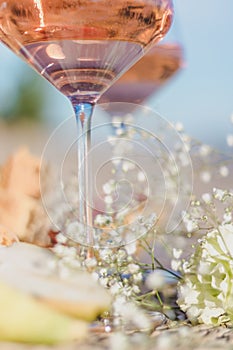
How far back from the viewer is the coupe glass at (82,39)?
85 centimetres

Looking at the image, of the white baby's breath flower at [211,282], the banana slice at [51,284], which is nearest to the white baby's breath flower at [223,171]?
the white baby's breath flower at [211,282]

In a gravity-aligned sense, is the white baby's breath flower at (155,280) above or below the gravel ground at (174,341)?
above

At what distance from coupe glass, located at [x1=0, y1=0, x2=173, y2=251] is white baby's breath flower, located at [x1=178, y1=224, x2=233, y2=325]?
140mm

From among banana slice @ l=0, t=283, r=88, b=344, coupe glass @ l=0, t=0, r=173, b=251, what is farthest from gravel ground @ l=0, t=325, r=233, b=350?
coupe glass @ l=0, t=0, r=173, b=251

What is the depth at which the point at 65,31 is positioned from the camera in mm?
848

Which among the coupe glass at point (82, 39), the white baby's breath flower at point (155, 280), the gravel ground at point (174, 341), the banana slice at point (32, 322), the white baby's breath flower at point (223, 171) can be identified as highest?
the coupe glass at point (82, 39)

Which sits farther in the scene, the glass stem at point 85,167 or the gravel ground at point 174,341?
the glass stem at point 85,167

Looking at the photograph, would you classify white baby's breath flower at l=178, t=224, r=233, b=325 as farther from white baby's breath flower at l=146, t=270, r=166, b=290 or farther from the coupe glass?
the coupe glass

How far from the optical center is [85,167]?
88 centimetres

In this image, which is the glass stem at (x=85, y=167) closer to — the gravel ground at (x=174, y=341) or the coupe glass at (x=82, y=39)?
the coupe glass at (x=82, y=39)

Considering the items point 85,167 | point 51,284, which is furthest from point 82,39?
point 51,284

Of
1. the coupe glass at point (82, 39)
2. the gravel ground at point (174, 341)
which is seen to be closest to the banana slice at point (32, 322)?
the gravel ground at point (174, 341)

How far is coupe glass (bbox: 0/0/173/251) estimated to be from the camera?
846 millimetres

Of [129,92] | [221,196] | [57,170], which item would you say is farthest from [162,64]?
[221,196]
